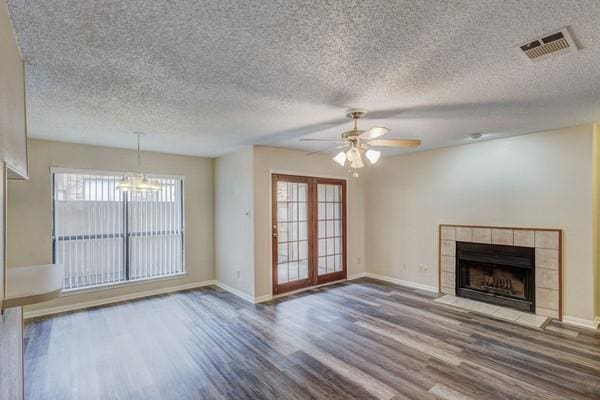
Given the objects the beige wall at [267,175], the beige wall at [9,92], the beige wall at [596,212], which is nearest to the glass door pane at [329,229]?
the beige wall at [267,175]

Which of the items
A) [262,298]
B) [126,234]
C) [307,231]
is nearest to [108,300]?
[126,234]

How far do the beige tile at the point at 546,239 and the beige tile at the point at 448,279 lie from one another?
1.34 m

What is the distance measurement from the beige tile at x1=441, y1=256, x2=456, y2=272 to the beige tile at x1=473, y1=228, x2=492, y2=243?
1.69 ft

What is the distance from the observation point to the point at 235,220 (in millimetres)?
5441

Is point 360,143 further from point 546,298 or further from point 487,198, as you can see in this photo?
point 546,298

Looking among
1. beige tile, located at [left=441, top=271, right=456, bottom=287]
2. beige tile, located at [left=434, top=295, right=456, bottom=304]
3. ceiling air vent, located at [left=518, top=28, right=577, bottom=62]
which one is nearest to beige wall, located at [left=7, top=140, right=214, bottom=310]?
beige tile, located at [left=434, top=295, right=456, bottom=304]

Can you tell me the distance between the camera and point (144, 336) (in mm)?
3658

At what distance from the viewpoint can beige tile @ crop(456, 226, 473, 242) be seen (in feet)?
16.2

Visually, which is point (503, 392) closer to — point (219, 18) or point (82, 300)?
point (219, 18)

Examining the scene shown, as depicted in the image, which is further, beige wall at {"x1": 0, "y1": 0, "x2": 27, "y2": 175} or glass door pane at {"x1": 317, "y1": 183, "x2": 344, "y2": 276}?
glass door pane at {"x1": 317, "y1": 183, "x2": 344, "y2": 276}

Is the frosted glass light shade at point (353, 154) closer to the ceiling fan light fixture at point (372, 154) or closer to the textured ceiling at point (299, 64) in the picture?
the ceiling fan light fixture at point (372, 154)

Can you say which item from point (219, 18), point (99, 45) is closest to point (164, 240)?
Result: point (99, 45)

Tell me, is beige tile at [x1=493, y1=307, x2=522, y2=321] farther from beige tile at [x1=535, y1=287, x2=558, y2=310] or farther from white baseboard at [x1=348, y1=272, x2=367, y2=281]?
white baseboard at [x1=348, y1=272, x2=367, y2=281]

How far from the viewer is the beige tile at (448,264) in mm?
5118
